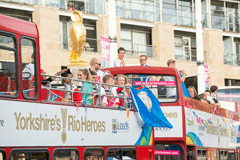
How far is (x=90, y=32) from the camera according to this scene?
117 feet

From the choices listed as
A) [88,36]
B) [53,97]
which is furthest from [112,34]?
[88,36]

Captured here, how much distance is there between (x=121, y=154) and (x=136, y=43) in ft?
99.0

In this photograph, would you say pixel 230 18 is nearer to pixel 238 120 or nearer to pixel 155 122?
pixel 238 120

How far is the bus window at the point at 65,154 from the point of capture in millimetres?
7121

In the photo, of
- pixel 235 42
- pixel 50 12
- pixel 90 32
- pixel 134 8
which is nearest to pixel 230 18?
pixel 235 42

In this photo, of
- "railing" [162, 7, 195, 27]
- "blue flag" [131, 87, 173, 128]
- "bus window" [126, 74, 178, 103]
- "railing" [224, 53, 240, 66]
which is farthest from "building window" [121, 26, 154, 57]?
"blue flag" [131, 87, 173, 128]

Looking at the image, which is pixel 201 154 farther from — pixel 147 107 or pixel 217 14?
pixel 217 14

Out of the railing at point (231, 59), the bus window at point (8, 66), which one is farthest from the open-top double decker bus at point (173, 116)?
the railing at point (231, 59)

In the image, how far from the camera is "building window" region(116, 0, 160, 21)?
1449 inches

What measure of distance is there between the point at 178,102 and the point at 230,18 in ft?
112

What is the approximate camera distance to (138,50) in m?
37.3

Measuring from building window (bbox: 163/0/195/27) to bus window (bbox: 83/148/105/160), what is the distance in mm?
32205

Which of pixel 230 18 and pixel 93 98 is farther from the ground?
pixel 230 18

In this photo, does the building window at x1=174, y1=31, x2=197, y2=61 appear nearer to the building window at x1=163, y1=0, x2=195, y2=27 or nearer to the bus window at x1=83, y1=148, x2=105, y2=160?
the building window at x1=163, y1=0, x2=195, y2=27
